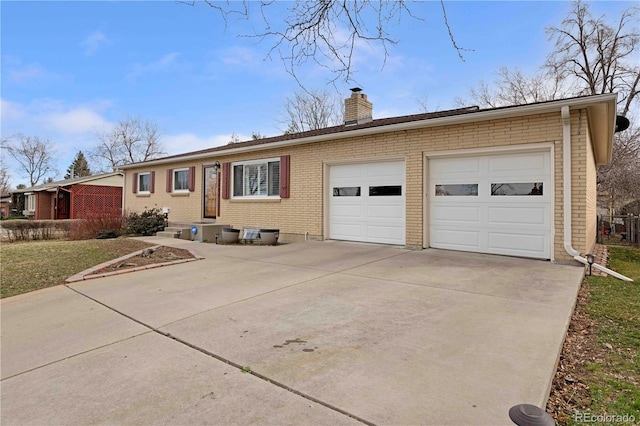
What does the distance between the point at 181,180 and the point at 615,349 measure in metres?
15.1

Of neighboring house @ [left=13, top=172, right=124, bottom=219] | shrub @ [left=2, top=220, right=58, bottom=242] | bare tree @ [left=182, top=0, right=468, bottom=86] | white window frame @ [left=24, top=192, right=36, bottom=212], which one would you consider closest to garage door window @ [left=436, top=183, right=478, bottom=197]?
bare tree @ [left=182, top=0, right=468, bottom=86]

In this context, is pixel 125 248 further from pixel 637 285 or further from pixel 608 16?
pixel 608 16

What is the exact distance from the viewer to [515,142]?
284 inches

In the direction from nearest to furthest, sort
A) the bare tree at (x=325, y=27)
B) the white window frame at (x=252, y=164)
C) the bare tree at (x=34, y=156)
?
the bare tree at (x=325, y=27) < the white window frame at (x=252, y=164) < the bare tree at (x=34, y=156)

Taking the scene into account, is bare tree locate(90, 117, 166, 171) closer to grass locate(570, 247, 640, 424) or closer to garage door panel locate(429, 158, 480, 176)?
garage door panel locate(429, 158, 480, 176)

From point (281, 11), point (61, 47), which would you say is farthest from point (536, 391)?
point (61, 47)

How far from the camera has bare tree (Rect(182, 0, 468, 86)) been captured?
3.27 meters

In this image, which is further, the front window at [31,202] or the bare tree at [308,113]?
the front window at [31,202]

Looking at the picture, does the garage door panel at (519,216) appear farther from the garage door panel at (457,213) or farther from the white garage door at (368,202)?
the white garage door at (368,202)

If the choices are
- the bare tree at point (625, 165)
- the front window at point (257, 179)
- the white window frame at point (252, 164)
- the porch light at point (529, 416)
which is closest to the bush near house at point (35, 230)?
the white window frame at point (252, 164)

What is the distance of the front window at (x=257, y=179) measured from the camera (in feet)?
38.5

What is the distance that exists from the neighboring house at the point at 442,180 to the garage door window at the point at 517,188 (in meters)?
0.02

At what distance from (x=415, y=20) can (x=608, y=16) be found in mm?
24417

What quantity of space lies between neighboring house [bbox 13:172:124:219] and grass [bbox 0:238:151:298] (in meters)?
16.9
